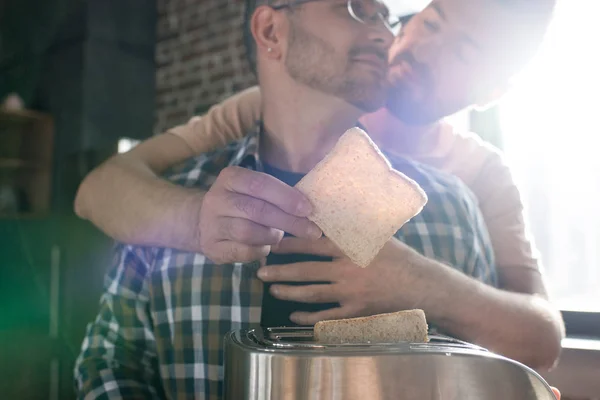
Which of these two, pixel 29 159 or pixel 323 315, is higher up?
pixel 29 159

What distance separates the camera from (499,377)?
10.6 inches

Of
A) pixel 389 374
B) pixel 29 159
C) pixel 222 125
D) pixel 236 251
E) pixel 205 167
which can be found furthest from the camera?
→ pixel 29 159

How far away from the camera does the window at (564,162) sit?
892 millimetres

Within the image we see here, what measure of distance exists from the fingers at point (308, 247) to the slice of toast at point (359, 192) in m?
0.07

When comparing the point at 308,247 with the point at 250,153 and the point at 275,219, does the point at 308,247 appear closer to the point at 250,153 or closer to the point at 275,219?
the point at 275,219

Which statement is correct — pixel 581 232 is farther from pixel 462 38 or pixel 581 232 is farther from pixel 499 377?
pixel 499 377

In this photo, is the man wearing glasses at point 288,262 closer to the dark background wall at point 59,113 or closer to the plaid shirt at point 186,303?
the plaid shirt at point 186,303

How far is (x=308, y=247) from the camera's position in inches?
16.0

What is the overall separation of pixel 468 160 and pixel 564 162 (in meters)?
0.41

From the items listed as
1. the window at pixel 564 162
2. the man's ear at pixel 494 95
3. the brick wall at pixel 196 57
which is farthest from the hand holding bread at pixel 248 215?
the brick wall at pixel 196 57

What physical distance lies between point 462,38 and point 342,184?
Result: 0.39m

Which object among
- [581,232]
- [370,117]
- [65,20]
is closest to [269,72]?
[370,117]

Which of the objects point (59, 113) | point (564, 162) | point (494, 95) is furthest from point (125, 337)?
point (59, 113)

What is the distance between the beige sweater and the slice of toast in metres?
0.28
